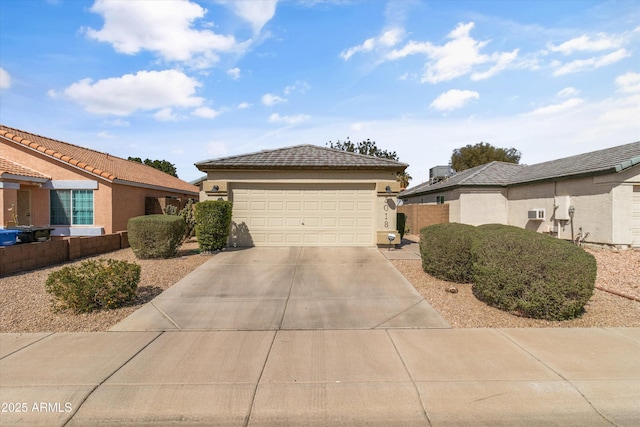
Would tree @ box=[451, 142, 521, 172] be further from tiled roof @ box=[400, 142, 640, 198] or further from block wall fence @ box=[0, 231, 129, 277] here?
block wall fence @ box=[0, 231, 129, 277]

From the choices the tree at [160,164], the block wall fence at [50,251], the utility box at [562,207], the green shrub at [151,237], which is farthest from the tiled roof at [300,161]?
the tree at [160,164]

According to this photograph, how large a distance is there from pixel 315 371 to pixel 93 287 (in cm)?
457

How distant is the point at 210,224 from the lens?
11.2m

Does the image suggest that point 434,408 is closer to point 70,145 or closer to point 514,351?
point 514,351

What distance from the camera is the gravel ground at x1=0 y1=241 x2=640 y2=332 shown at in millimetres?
5469

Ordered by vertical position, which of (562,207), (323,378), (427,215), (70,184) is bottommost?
(323,378)

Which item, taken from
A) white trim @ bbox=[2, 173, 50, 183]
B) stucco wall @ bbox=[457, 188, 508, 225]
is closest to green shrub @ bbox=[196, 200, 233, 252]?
white trim @ bbox=[2, 173, 50, 183]

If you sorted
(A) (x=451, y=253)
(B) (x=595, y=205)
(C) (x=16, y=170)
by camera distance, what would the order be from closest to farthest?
(A) (x=451, y=253)
(B) (x=595, y=205)
(C) (x=16, y=170)

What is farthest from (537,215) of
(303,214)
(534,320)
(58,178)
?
(58,178)

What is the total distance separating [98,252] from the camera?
11844 millimetres

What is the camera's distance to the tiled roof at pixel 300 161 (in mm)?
12711

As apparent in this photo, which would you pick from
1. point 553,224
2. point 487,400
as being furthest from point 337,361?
point 553,224

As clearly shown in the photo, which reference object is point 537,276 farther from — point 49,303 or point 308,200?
point 49,303

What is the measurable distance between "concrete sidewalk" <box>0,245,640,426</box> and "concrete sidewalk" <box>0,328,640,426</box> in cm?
2
